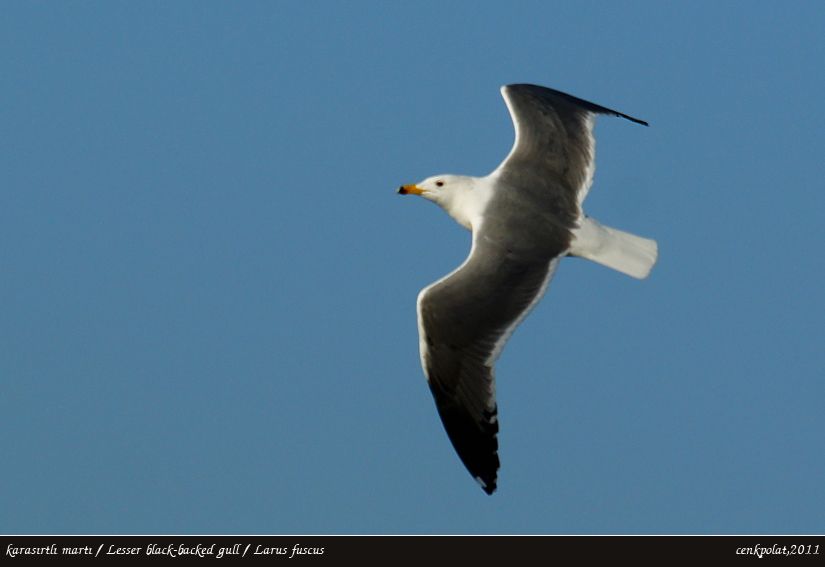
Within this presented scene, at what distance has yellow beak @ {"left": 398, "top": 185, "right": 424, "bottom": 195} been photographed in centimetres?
1411

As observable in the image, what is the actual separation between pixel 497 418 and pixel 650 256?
6.04ft

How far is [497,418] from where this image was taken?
12664 millimetres

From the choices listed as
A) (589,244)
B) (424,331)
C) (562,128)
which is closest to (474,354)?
(424,331)

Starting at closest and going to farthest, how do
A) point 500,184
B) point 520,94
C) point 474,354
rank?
1. point 474,354
2. point 500,184
3. point 520,94

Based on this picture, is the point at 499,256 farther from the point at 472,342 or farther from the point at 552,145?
the point at 552,145

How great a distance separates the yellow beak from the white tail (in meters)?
1.59

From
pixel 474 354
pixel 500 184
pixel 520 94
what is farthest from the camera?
pixel 520 94

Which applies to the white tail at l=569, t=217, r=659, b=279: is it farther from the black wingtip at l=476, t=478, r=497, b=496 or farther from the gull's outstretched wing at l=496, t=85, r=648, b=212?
the black wingtip at l=476, t=478, r=497, b=496

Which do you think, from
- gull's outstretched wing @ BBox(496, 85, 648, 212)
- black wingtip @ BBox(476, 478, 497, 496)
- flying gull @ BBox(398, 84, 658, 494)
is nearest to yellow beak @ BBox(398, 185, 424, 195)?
flying gull @ BBox(398, 84, 658, 494)

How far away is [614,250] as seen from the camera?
13.2 m

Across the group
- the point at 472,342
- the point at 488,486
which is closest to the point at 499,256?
the point at 472,342

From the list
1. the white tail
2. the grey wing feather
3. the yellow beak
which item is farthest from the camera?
the yellow beak

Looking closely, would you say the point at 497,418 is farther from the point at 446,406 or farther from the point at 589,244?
the point at 589,244

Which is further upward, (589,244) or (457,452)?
(589,244)
